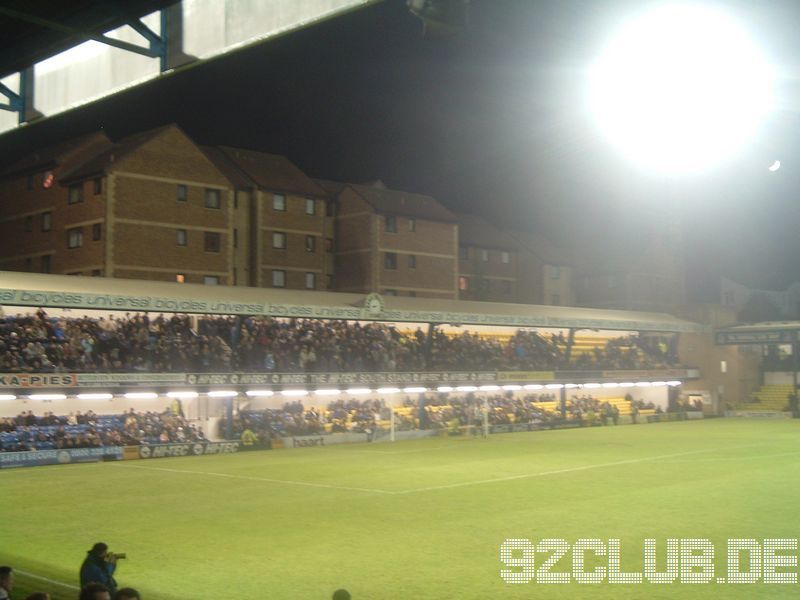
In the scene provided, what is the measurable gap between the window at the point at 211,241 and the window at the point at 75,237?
24.5 feet

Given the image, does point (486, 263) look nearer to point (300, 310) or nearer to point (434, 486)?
point (300, 310)

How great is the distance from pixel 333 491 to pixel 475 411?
22990 millimetres

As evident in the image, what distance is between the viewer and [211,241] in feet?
184

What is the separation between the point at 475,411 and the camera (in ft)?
149

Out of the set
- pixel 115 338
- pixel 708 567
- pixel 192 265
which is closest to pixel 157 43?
pixel 708 567

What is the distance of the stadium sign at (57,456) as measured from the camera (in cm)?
2948

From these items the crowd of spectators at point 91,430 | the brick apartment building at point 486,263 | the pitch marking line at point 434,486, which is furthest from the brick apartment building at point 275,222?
the pitch marking line at point 434,486

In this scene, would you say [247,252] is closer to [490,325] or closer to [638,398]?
[490,325]

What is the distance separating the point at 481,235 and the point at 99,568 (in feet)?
236

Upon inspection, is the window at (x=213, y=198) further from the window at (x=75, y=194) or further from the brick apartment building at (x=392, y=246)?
the brick apartment building at (x=392, y=246)

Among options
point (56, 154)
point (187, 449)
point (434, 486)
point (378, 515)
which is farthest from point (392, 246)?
point (378, 515)

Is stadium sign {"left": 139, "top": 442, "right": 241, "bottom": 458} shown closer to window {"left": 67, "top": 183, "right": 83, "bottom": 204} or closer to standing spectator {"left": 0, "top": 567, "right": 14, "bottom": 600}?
window {"left": 67, "top": 183, "right": 83, "bottom": 204}

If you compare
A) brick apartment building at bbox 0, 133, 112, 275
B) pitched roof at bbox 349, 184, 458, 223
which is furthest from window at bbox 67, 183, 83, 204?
pitched roof at bbox 349, 184, 458, 223

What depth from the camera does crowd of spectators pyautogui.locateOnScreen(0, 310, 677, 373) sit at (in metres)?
32.4
